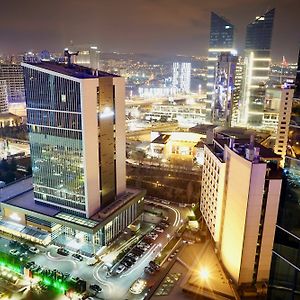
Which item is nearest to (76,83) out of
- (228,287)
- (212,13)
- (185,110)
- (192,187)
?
(228,287)

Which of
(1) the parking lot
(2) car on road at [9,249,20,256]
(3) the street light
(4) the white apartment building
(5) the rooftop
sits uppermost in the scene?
(5) the rooftop

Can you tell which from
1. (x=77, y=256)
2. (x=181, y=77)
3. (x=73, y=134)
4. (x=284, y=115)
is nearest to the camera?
(x=77, y=256)

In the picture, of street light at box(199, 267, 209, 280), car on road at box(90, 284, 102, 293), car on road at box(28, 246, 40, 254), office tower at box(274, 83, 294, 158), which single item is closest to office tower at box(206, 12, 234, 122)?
office tower at box(274, 83, 294, 158)

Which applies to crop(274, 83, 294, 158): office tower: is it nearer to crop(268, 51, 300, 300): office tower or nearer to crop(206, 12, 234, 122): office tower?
crop(268, 51, 300, 300): office tower

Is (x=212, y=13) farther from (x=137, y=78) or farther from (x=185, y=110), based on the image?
(x=137, y=78)

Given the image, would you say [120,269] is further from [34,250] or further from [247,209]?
[247,209]

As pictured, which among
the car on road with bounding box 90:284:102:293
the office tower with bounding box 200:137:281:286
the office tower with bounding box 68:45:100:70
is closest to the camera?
the office tower with bounding box 200:137:281:286

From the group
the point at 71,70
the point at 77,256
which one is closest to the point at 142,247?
the point at 77,256

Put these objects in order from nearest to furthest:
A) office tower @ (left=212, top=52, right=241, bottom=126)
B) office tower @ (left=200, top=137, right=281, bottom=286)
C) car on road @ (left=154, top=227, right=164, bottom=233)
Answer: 1. office tower @ (left=200, top=137, right=281, bottom=286)
2. car on road @ (left=154, top=227, right=164, bottom=233)
3. office tower @ (left=212, top=52, right=241, bottom=126)
